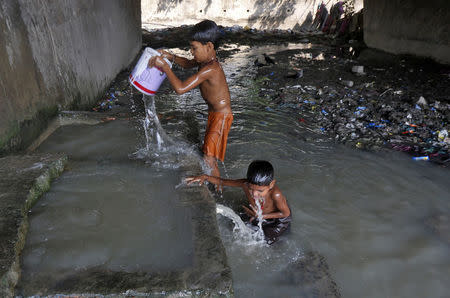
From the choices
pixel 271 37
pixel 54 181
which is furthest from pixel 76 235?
pixel 271 37

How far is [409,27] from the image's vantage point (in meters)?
7.99

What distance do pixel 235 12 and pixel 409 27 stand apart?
8.14 m

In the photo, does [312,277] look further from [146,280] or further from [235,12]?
[235,12]

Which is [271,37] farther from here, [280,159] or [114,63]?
[280,159]

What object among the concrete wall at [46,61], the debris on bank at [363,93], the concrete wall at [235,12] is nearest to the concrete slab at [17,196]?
the concrete wall at [46,61]

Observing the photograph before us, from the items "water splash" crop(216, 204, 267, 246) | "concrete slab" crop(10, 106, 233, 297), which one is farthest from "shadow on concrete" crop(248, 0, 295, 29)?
"concrete slab" crop(10, 106, 233, 297)

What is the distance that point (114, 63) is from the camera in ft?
20.0

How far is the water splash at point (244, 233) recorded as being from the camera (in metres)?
2.58

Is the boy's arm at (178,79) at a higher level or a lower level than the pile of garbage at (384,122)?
higher

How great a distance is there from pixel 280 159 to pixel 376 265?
1.64 m

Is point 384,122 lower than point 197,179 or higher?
lower

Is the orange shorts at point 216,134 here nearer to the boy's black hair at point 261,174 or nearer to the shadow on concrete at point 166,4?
the boy's black hair at point 261,174

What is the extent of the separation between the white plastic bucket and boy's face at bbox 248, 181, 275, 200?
103 cm

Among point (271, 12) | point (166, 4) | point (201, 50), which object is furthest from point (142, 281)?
point (271, 12)
